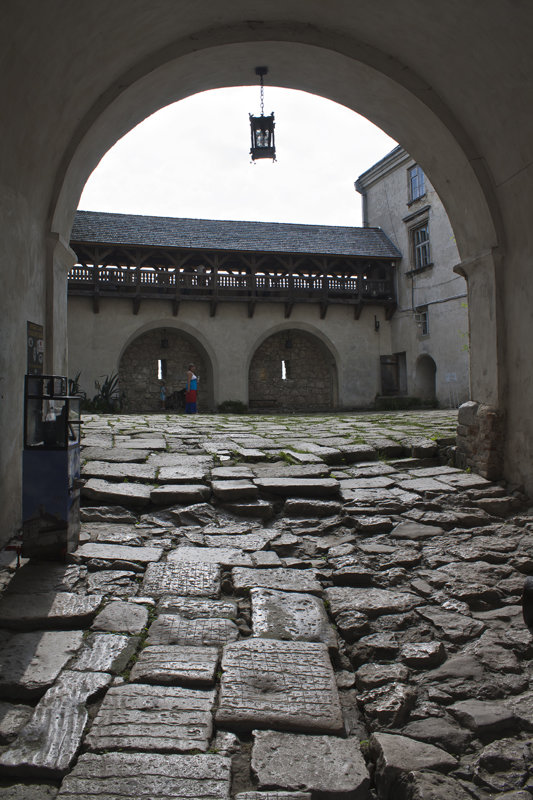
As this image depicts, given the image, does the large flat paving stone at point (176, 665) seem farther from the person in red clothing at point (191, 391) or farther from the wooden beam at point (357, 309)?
the wooden beam at point (357, 309)

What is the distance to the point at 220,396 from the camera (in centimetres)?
1923

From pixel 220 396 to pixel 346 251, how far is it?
21.7 feet

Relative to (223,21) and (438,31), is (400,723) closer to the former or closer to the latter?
(438,31)

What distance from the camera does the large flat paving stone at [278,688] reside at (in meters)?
2.08

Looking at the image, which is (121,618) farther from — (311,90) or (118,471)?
(311,90)

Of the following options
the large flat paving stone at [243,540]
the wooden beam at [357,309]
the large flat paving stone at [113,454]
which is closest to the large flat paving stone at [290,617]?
the large flat paving stone at [243,540]

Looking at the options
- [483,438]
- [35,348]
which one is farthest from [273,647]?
[483,438]

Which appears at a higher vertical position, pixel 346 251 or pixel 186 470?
pixel 346 251

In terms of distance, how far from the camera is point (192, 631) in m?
2.73

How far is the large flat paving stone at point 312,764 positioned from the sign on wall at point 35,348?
Answer: 9.98ft

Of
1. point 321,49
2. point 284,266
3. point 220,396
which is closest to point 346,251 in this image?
point 284,266

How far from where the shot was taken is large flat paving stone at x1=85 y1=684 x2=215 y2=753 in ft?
6.34

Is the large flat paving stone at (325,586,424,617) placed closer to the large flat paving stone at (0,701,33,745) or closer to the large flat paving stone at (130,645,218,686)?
the large flat paving stone at (130,645,218,686)

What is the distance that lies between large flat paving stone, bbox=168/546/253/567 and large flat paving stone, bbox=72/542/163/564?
0.40 ft
